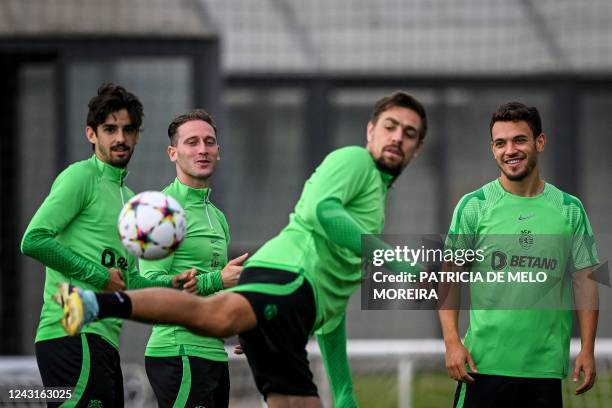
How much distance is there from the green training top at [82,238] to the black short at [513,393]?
1.68 m

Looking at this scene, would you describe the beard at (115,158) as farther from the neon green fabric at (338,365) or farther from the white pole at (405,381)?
the white pole at (405,381)

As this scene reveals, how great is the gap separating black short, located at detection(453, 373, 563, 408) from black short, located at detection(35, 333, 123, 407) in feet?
5.93

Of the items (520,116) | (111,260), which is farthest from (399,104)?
(111,260)

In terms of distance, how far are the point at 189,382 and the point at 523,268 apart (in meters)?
1.79

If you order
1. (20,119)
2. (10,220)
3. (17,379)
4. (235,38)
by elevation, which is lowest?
(17,379)

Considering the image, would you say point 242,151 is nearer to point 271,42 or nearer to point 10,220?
point 271,42

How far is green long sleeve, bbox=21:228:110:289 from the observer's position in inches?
238

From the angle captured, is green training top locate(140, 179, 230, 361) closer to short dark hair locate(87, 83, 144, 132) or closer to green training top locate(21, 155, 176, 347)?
green training top locate(21, 155, 176, 347)

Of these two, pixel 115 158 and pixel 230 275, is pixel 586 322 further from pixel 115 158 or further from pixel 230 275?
pixel 115 158

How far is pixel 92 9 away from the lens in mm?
12477

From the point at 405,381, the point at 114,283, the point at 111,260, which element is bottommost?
the point at 405,381

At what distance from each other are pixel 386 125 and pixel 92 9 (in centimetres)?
724

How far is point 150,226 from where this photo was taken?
5984 mm

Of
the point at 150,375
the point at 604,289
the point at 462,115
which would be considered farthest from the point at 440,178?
the point at 150,375
